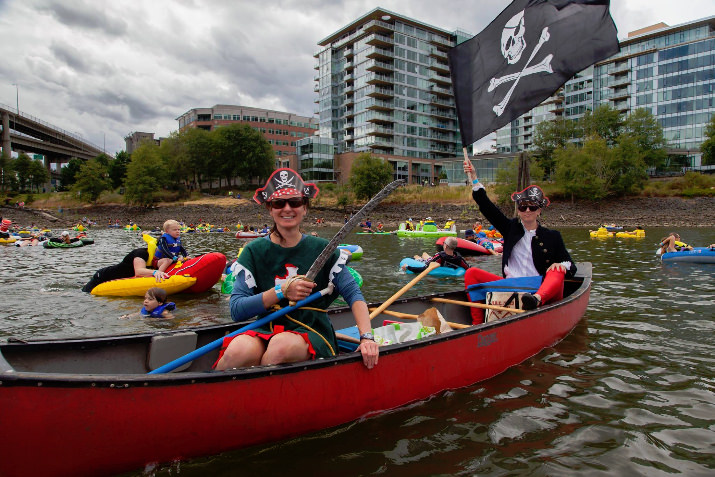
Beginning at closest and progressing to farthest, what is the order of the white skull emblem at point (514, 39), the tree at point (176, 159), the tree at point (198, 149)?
1. the white skull emblem at point (514, 39)
2. the tree at point (176, 159)
3. the tree at point (198, 149)

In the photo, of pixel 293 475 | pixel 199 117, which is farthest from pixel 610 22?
pixel 199 117

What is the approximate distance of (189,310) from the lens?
10.1 m

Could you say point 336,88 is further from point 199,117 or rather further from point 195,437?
point 195,437

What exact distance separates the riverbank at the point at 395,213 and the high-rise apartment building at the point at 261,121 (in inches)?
1414

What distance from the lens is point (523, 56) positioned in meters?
7.21

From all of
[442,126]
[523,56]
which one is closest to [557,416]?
[523,56]

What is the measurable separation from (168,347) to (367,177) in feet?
193

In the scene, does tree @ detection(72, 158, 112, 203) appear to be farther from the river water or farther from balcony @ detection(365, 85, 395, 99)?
the river water

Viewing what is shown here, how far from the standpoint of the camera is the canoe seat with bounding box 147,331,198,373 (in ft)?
15.1

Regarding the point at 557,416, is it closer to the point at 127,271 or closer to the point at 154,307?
the point at 154,307

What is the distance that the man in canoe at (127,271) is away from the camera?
456 inches

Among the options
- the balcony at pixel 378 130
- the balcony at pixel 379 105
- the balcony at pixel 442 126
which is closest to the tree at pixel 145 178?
the balcony at pixel 378 130

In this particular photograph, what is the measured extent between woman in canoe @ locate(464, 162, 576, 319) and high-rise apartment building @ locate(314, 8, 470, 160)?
2930 inches

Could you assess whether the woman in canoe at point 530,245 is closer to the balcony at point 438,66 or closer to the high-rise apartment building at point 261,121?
the balcony at point 438,66
